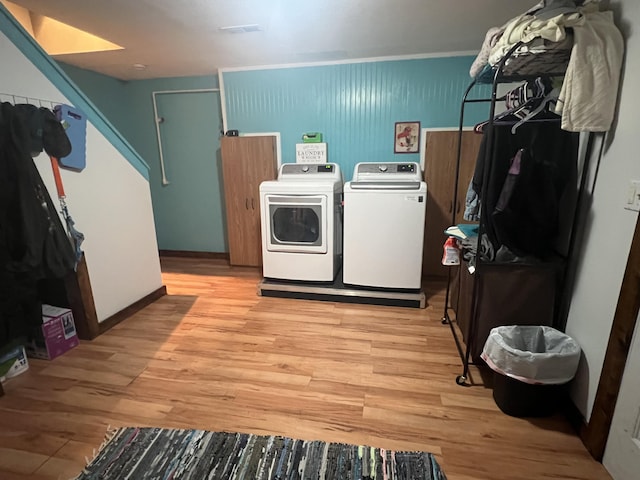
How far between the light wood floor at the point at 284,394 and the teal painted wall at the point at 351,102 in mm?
1787

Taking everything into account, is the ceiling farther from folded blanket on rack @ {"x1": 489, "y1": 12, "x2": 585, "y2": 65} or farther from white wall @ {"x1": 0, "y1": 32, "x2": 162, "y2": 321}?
folded blanket on rack @ {"x1": 489, "y1": 12, "x2": 585, "y2": 65}

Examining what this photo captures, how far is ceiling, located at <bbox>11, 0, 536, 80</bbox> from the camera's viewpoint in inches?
76.5

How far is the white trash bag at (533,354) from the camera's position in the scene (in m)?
1.48

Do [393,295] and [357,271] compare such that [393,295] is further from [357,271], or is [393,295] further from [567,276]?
[567,276]

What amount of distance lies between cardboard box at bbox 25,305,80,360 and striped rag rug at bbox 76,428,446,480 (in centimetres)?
99

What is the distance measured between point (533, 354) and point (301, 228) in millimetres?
1984

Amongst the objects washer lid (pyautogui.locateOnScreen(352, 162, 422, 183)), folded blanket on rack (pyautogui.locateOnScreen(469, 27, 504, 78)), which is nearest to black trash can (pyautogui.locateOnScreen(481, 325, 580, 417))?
folded blanket on rack (pyautogui.locateOnScreen(469, 27, 504, 78))

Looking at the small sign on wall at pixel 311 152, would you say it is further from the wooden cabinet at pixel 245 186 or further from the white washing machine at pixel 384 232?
the white washing machine at pixel 384 232

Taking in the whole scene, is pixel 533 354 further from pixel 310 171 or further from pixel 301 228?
pixel 310 171

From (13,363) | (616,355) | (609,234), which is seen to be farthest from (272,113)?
(616,355)

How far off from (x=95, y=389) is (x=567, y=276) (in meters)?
2.66

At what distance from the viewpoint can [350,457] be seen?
140 centimetres

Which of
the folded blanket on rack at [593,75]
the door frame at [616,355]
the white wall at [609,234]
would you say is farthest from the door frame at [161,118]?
the door frame at [616,355]

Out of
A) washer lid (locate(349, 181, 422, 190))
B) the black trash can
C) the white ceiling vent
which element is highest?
the white ceiling vent
